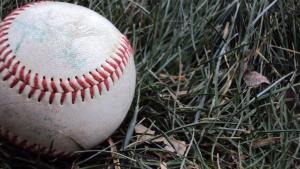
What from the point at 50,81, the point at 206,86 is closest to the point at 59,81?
the point at 50,81

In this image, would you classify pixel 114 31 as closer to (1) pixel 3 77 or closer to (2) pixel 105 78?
(2) pixel 105 78

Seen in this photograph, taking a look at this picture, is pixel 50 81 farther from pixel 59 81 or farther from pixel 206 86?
pixel 206 86

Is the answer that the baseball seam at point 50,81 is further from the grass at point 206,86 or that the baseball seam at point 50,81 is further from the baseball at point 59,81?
the grass at point 206,86

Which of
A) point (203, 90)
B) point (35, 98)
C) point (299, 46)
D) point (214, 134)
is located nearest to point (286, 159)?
point (214, 134)

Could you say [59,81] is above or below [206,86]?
above

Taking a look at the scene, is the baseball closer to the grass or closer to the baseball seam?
the baseball seam

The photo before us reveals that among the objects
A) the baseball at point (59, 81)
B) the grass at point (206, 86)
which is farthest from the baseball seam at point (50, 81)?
the grass at point (206, 86)
